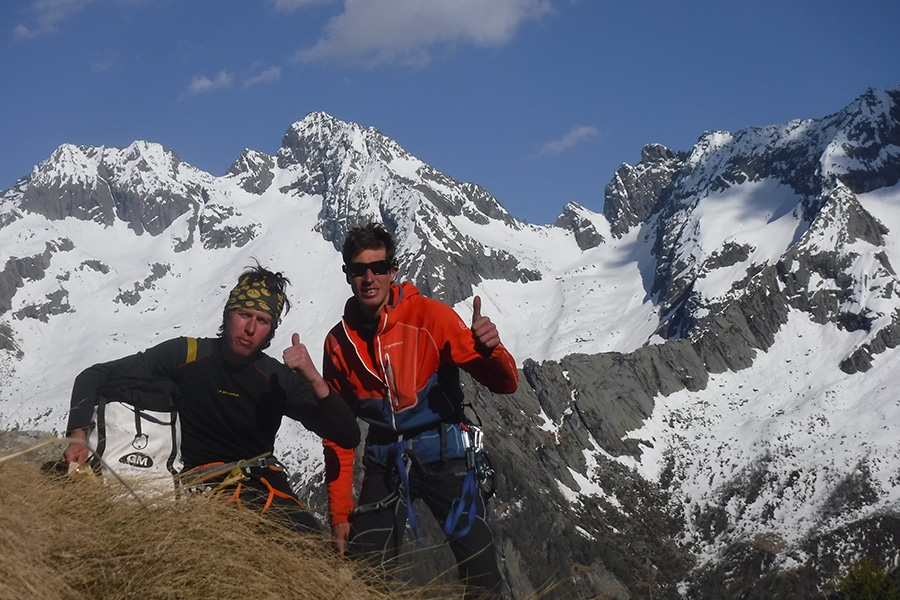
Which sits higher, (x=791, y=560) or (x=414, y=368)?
(x=414, y=368)

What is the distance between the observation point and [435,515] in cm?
745

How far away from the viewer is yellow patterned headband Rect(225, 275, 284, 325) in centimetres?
736

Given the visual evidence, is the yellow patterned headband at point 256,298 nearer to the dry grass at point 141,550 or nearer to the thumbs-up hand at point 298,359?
the thumbs-up hand at point 298,359

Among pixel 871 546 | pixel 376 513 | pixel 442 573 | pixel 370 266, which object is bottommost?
pixel 871 546

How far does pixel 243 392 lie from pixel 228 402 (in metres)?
0.15

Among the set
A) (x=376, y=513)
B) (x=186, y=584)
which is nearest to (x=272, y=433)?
(x=376, y=513)

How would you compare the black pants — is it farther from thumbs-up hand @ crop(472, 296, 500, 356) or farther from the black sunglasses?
the black sunglasses

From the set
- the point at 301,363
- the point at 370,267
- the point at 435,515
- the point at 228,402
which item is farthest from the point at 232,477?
the point at 370,267

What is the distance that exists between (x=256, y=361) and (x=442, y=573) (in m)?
2.52

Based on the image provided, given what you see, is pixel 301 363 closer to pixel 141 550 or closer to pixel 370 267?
pixel 370 267

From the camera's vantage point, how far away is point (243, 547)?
206 inches

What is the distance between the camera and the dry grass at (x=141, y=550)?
4.52m

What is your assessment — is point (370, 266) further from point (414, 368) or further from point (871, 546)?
point (871, 546)

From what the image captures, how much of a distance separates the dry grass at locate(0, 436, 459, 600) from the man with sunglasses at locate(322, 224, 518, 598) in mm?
1421
